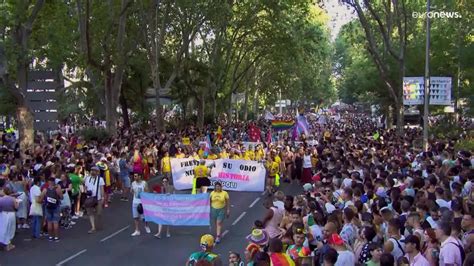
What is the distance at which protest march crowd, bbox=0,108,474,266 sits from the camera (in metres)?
7.64

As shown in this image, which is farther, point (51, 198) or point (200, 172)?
point (200, 172)

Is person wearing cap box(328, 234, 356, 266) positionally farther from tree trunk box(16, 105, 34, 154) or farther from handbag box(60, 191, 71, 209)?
tree trunk box(16, 105, 34, 154)

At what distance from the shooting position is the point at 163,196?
1374cm

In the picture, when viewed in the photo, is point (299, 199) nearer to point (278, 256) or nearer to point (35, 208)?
point (278, 256)

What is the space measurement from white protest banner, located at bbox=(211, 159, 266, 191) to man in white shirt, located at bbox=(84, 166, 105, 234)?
143 inches

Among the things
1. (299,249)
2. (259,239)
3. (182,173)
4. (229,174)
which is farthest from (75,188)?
(299,249)

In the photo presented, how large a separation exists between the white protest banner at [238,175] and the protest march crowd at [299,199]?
120 mm

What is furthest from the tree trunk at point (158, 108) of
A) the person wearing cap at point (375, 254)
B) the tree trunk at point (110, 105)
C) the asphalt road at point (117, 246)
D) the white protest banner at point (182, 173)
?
the person wearing cap at point (375, 254)

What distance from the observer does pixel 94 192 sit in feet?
50.3

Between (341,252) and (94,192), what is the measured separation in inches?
359

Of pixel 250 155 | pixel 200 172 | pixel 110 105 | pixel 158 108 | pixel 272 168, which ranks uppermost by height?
pixel 110 105

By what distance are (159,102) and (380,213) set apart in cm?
2571

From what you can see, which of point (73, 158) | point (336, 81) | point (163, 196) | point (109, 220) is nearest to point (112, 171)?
point (73, 158)

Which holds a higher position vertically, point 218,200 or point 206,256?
point 206,256
